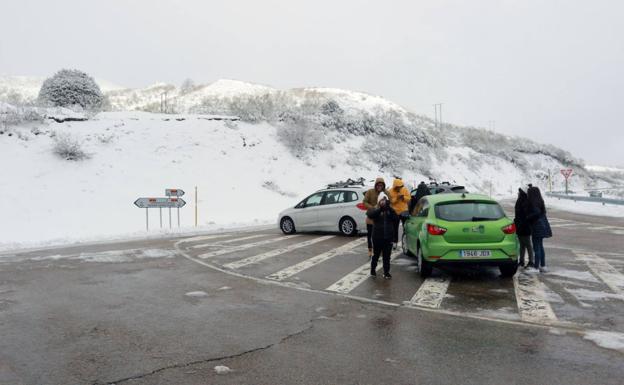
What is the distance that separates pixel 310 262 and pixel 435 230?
321 cm

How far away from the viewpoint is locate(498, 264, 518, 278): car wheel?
9205 millimetres

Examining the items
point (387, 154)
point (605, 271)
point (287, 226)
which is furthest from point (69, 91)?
point (605, 271)

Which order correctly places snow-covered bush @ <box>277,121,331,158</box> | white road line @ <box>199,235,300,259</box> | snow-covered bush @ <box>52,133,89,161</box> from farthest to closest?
snow-covered bush @ <box>277,121,331,158</box>
snow-covered bush @ <box>52,133,89,161</box>
white road line @ <box>199,235,300,259</box>

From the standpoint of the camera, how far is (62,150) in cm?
2819

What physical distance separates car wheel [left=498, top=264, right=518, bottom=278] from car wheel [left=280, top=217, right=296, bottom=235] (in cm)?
908

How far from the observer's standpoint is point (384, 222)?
9.55 metres

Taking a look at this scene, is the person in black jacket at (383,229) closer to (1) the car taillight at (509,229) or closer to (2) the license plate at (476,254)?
(2) the license plate at (476,254)

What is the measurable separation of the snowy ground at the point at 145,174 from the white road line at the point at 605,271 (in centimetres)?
1337

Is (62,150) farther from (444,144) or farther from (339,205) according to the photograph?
(444,144)

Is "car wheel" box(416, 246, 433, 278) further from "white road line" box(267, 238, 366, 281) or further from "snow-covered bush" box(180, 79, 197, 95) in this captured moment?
"snow-covered bush" box(180, 79, 197, 95)

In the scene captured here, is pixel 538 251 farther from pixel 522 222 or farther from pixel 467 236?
pixel 467 236

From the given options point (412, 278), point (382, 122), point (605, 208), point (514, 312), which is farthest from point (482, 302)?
point (382, 122)

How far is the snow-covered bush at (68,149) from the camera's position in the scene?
28.2 meters

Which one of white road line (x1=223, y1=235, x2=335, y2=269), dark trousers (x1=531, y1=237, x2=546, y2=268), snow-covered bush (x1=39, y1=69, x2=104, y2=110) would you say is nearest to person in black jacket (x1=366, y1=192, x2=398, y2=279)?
dark trousers (x1=531, y1=237, x2=546, y2=268)
